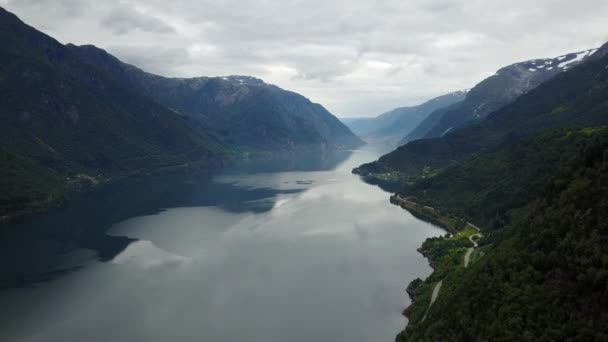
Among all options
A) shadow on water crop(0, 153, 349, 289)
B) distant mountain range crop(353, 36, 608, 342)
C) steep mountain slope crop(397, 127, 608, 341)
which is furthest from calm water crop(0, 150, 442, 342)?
steep mountain slope crop(397, 127, 608, 341)

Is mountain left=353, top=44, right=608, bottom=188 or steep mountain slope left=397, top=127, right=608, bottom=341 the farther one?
mountain left=353, top=44, right=608, bottom=188

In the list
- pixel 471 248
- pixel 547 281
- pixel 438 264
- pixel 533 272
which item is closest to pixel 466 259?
pixel 438 264

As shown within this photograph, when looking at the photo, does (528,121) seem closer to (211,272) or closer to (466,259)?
(466,259)

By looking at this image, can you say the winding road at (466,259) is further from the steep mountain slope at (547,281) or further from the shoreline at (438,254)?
the steep mountain slope at (547,281)

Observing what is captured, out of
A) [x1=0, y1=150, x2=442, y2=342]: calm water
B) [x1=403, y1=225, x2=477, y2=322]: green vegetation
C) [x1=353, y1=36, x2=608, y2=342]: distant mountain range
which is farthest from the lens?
[x1=403, y1=225, x2=477, y2=322]: green vegetation

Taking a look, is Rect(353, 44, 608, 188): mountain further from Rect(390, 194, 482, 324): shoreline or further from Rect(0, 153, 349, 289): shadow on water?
Rect(390, 194, 482, 324): shoreline

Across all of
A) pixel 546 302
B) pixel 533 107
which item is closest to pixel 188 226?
pixel 546 302

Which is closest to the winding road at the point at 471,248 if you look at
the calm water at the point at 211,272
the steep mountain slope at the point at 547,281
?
the calm water at the point at 211,272
